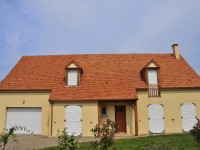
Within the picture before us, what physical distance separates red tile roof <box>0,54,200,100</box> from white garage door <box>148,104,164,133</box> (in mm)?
2126

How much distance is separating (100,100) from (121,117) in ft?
8.81

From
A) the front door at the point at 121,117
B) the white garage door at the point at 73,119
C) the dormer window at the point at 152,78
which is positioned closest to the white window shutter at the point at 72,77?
the white garage door at the point at 73,119

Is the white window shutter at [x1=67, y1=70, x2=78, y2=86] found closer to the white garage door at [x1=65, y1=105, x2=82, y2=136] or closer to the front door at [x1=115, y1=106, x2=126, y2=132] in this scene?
the white garage door at [x1=65, y1=105, x2=82, y2=136]

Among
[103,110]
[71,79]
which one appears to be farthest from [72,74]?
[103,110]

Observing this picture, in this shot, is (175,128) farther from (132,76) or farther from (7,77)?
(7,77)

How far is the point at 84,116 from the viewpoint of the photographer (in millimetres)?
24172

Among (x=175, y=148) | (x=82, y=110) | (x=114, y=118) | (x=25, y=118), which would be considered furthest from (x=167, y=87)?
(x=25, y=118)

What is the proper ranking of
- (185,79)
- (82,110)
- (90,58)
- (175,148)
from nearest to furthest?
(175,148) < (82,110) < (185,79) < (90,58)

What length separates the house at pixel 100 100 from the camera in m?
24.4

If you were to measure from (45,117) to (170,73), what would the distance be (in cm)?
1336

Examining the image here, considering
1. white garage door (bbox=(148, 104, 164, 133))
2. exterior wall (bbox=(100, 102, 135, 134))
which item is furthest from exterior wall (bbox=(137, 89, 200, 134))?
exterior wall (bbox=(100, 102, 135, 134))

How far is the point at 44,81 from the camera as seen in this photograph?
26.3 meters

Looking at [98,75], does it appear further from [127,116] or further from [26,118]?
[26,118]

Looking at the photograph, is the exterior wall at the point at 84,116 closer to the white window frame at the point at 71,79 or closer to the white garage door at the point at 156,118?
the white window frame at the point at 71,79
